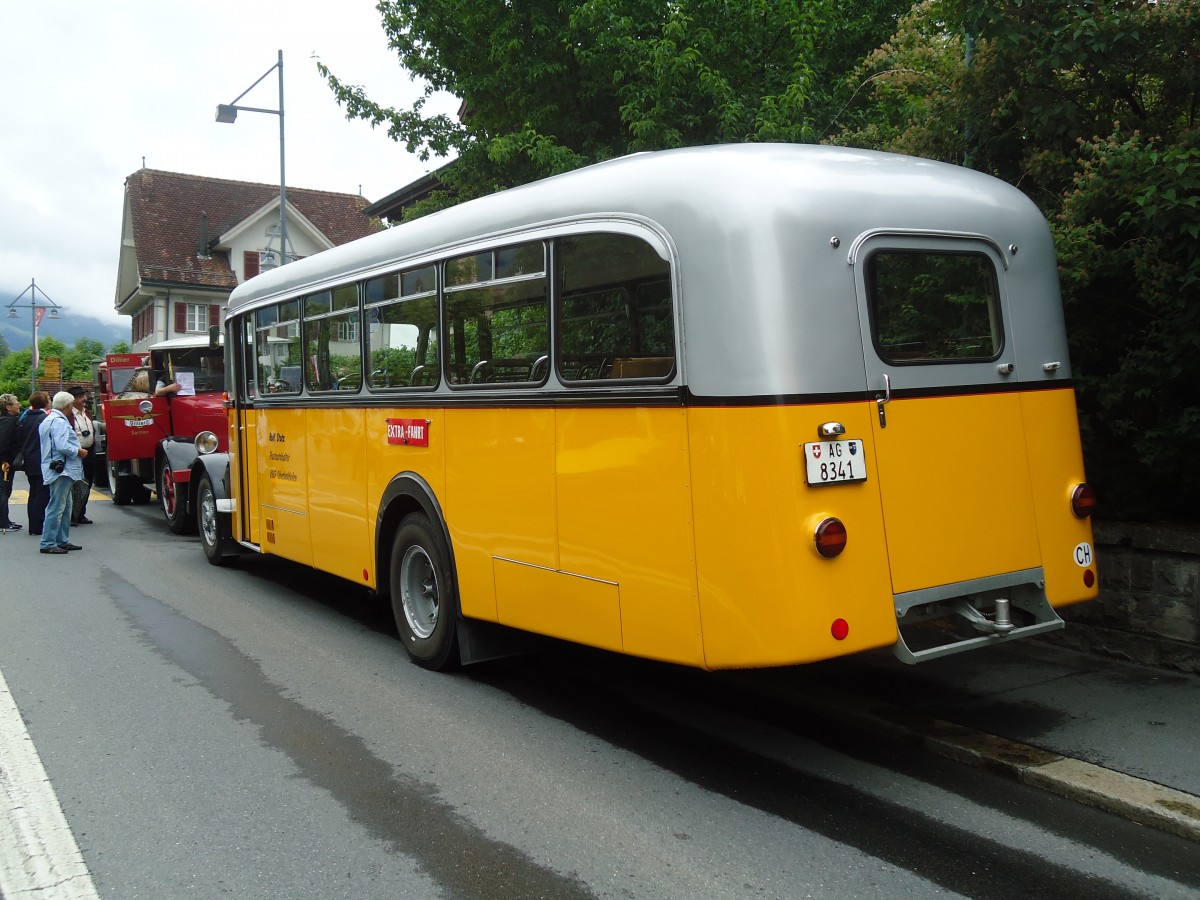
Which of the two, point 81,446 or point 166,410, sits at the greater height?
point 166,410

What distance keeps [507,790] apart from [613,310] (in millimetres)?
2199

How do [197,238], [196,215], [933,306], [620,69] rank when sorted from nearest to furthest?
1. [933,306]
2. [620,69]
3. [197,238]
4. [196,215]

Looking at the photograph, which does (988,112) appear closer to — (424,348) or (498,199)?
(498,199)

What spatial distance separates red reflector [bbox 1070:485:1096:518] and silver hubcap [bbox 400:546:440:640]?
12.0ft

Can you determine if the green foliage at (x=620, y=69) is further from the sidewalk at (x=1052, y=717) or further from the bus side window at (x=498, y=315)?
the sidewalk at (x=1052, y=717)

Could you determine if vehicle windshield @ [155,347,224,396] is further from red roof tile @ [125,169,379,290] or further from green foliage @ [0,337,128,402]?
green foliage @ [0,337,128,402]

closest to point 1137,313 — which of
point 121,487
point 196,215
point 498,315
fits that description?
point 498,315

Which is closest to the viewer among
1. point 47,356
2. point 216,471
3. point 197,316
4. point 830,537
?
point 830,537

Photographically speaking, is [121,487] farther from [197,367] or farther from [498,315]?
[498,315]

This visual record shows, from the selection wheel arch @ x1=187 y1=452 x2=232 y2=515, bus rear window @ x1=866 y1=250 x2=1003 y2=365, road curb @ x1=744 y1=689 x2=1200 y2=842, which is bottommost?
road curb @ x1=744 y1=689 x2=1200 y2=842

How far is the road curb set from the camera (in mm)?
4332

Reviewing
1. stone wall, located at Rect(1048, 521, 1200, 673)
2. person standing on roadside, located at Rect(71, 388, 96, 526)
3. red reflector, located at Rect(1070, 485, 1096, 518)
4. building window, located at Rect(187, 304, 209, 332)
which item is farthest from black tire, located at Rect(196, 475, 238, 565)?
building window, located at Rect(187, 304, 209, 332)

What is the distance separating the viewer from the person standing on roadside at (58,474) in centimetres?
1221

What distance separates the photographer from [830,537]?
14.8ft
